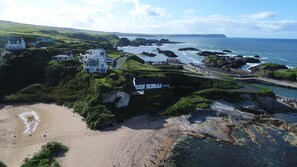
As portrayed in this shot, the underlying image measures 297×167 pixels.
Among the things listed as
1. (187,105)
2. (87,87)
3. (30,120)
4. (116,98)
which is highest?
(87,87)

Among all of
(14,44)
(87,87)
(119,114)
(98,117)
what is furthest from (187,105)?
(14,44)

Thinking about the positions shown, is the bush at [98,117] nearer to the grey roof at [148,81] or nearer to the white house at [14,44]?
the grey roof at [148,81]

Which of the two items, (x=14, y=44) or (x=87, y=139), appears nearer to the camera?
(x=87, y=139)

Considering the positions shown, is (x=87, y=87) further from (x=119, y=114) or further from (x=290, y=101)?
(x=290, y=101)

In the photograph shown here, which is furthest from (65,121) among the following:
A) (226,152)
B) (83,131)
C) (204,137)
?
(226,152)

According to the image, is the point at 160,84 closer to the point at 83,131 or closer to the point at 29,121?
the point at 83,131

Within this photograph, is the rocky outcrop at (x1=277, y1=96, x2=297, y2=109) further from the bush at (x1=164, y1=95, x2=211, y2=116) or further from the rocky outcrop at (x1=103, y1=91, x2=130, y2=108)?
the rocky outcrop at (x1=103, y1=91, x2=130, y2=108)

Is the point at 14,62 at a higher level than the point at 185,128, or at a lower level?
higher

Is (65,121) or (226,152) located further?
(65,121)
